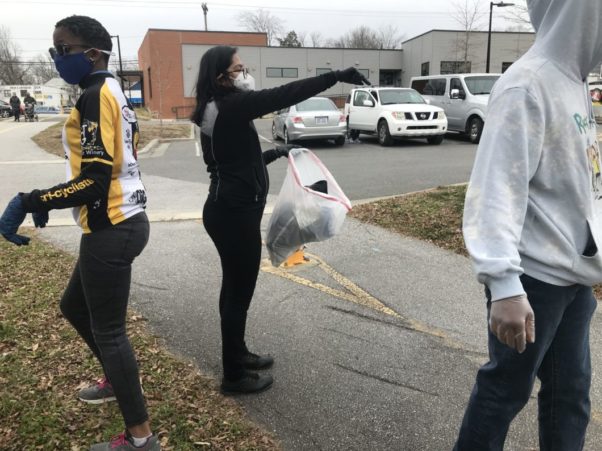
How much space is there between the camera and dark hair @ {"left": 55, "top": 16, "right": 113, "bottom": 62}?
214 cm

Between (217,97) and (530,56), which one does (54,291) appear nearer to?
(217,97)

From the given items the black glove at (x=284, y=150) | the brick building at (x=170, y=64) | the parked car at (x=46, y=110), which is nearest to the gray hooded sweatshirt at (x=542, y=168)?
the black glove at (x=284, y=150)

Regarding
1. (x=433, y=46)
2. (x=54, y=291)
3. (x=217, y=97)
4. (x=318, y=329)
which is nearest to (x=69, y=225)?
(x=54, y=291)

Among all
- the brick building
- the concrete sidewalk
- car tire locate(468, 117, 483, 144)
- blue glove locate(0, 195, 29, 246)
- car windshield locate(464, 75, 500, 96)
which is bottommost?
the concrete sidewalk

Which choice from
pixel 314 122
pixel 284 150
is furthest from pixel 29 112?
pixel 284 150

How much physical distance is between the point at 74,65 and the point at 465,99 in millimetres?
15648

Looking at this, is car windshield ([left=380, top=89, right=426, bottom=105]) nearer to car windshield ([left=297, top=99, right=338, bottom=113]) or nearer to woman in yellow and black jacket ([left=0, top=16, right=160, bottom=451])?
car windshield ([left=297, top=99, right=338, bottom=113])

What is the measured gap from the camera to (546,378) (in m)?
1.93

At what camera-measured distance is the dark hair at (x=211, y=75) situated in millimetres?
2551

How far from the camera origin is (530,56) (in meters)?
1.63

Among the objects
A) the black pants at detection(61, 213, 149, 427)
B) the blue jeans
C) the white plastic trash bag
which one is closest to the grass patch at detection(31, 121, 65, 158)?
the white plastic trash bag

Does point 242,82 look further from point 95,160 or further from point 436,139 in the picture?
point 436,139

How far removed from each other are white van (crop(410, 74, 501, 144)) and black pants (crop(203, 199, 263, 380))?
1417 cm

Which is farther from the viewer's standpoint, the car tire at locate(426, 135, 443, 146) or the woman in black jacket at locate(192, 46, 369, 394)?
the car tire at locate(426, 135, 443, 146)
